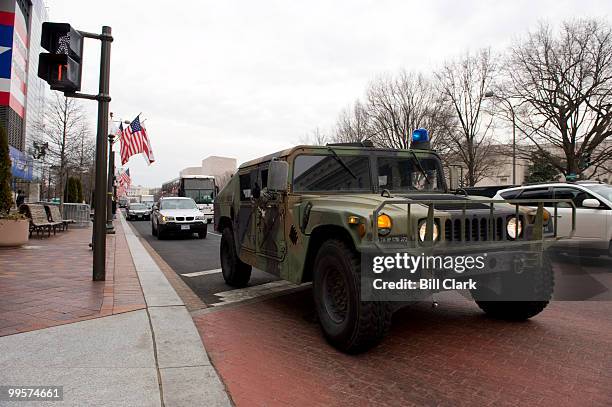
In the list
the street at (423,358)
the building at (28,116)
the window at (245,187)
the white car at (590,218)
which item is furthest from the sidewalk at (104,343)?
the building at (28,116)

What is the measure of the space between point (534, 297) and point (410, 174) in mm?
1875

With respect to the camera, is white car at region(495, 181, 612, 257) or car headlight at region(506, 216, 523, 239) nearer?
car headlight at region(506, 216, 523, 239)

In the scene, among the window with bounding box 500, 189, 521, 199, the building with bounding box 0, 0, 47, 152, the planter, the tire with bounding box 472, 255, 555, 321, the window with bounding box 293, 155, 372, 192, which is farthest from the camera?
the planter

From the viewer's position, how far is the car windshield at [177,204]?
17.7 m

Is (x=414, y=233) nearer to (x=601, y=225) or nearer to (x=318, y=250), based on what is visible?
(x=318, y=250)

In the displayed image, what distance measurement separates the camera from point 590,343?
407cm

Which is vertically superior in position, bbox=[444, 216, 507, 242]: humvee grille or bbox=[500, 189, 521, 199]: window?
bbox=[500, 189, 521, 199]: window

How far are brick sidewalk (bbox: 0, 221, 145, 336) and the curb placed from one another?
14.6 inches

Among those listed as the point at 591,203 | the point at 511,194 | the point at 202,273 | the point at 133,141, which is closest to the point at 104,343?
the point at 202,273

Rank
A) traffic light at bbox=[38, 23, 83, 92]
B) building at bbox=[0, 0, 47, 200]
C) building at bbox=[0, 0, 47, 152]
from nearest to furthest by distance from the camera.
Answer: building at bbox=[0, 0, 47, 152] → traffic light at bbox=[38, 23, 83, 92] → building at bbox=[0, 0, 47, 200]

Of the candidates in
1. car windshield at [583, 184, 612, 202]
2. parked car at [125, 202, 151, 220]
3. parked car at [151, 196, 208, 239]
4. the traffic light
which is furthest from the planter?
parked car at [125, 202, 151, 220]

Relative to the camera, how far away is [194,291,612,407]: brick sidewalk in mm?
3033

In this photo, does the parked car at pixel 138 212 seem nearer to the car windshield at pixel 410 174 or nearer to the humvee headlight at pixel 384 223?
the car windshield at pixel 410 174

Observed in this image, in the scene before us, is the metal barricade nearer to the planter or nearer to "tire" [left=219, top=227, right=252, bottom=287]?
the planter
